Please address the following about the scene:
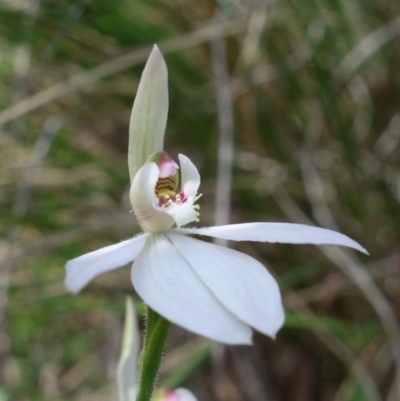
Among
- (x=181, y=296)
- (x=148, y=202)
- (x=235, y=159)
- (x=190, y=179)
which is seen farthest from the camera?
(x=235, y=159)

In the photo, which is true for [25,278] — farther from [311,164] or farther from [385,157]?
[385,157]

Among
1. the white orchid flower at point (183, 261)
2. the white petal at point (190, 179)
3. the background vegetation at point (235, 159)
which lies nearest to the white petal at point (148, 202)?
the white orchid flower at point (183, 261)

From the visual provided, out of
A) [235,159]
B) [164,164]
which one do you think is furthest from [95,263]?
[235,159]

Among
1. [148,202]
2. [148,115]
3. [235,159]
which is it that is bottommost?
[148,202]

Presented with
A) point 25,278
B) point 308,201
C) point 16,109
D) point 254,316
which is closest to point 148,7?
point 16,109

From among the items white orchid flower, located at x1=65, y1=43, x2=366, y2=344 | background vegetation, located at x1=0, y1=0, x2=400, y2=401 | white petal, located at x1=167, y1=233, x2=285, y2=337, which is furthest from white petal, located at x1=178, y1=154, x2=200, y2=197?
background vegetation, located at x1=0, y1=0, x2=400, y2=401

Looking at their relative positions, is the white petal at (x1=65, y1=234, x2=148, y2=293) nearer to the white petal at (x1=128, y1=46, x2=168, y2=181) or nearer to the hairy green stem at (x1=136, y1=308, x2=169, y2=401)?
the hairy green stem at (x1=136, y1=308, x2=169, y2=401)

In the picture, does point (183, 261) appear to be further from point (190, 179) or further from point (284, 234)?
point (190, 179)
